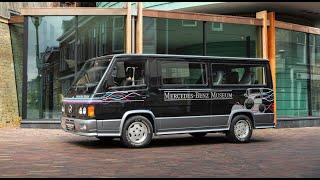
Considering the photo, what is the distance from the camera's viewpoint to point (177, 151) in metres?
11.9

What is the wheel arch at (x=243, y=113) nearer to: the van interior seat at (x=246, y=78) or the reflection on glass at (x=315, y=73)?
the van interior seat at (x=246, y=78)

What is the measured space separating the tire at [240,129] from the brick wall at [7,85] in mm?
8422

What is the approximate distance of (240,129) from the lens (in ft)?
46.9

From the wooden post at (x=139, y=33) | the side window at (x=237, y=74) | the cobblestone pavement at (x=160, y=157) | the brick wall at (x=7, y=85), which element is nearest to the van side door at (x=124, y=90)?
the cobblestone pavement at (x=160, y=157)

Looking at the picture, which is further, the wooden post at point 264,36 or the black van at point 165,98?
the wooden post at point 264,36

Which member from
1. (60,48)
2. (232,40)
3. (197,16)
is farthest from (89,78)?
(232,40)

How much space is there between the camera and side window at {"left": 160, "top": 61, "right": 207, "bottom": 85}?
1316cm

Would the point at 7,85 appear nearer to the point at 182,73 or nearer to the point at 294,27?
the point at 182,73

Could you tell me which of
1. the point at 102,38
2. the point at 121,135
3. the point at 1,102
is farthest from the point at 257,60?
the point at 1,102

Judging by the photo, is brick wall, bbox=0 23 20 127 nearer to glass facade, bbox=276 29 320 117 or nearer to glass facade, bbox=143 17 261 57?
glass facade, bbox=143 17 261 57

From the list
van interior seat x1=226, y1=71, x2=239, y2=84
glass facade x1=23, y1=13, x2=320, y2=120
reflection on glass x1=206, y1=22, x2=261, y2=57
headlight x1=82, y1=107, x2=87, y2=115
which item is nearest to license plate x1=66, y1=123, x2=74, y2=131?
headlight x1=82, y1=107, x2=87, y2=115

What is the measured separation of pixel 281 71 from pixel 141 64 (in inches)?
392

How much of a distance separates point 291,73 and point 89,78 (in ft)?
37.5

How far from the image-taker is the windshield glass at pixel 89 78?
1241 cm
